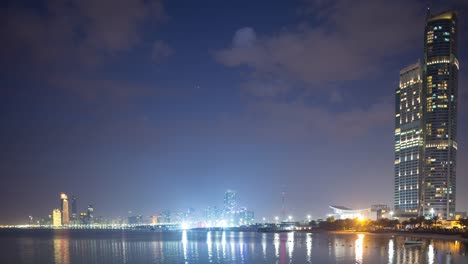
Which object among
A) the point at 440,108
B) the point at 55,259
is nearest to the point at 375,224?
the point at 440,108

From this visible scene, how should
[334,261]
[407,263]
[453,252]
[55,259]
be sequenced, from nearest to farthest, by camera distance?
[407,263] < [334,261] < [453,252] < [55,259]

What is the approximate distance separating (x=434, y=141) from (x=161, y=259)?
15885 centimetres

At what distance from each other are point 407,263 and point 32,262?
62033mm

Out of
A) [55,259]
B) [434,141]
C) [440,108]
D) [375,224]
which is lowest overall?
[375,224]

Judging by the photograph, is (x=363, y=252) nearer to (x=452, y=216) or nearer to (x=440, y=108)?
(x=452, y=216)

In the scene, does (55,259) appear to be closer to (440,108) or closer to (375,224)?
(375,224)

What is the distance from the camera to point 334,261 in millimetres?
66438

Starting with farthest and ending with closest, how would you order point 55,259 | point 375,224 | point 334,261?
point 375,224 → point 55,259 → point 334,261

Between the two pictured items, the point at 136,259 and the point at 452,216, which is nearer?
the point at 136,259

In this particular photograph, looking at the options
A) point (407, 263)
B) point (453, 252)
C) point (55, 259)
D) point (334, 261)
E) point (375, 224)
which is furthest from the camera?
point (375, 224)

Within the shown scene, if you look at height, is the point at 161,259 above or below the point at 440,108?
below

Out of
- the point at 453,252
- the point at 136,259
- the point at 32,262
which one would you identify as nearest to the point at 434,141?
the point at 453,252

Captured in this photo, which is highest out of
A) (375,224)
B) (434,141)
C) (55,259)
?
(434,141)

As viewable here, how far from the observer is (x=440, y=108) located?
19712 cm
